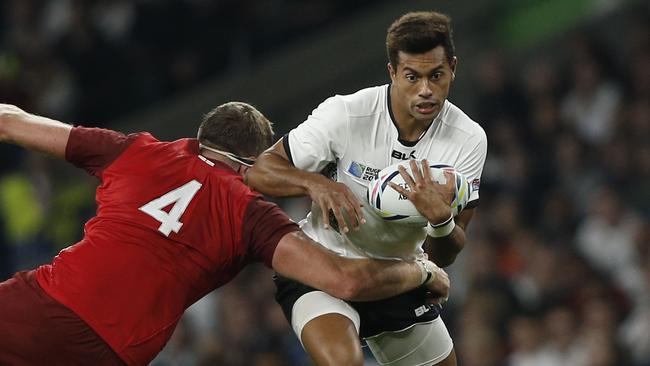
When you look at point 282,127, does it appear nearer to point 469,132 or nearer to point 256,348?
point 256,348

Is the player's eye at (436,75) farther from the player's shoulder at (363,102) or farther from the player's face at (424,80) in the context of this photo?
the player's shoulder at (363,102)

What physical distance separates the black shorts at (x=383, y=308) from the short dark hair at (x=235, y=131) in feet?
2.15

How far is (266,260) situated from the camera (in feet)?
15.8

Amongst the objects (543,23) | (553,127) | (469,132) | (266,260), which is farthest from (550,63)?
(266,260)

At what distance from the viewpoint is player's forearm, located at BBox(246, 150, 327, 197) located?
4918 millimetres

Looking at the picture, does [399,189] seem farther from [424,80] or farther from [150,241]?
[150,241]

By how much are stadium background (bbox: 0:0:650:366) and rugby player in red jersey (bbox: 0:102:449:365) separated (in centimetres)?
381

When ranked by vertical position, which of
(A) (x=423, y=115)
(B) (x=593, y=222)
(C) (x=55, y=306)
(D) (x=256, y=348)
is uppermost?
(A) (x=423, y=115)

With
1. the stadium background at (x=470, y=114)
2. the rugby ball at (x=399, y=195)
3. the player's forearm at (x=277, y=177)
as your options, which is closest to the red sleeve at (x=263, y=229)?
the player's forearm at (x=277, y=177)

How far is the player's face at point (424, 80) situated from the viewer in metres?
4.99

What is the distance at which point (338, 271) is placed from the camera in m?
4.83

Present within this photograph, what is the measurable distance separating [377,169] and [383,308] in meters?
0.67

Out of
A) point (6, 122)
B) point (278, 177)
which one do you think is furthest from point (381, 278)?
point (6, 122)

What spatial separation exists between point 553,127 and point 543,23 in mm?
2079
